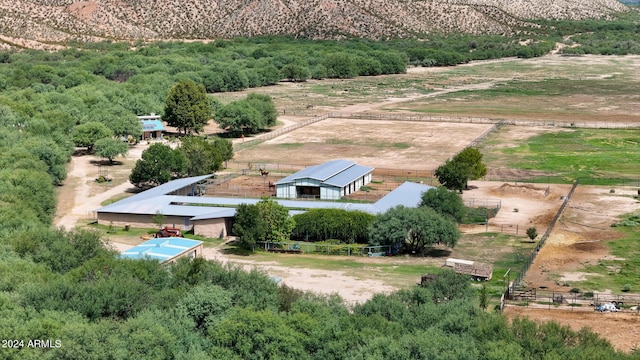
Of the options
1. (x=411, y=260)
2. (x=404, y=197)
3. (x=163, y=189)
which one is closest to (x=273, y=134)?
(x=163, y=189)

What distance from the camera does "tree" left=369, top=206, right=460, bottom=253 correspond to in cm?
4941

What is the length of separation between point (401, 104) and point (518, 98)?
17.5 metres

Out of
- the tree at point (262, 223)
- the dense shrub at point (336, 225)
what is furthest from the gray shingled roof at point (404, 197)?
the tree at point (262, 223)

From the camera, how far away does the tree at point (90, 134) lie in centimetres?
8219

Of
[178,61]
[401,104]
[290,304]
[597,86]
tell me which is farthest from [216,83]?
[290,304]

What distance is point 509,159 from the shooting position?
264ft

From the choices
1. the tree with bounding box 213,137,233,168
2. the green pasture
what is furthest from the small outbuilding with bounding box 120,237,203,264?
the green pasture

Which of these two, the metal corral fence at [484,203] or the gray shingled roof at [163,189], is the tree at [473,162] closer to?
the metal corral fence at [484,203]

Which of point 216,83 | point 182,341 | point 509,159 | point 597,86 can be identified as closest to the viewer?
point 182,341

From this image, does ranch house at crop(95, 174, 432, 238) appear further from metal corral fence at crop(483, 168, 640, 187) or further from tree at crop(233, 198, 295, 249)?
metal corral fence at crop(483, 168, 640, 187)

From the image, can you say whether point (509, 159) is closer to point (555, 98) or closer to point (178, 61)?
point (555, 98)

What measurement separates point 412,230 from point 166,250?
1314cm

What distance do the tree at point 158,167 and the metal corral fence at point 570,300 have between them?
106 ft

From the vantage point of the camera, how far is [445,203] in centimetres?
5469
